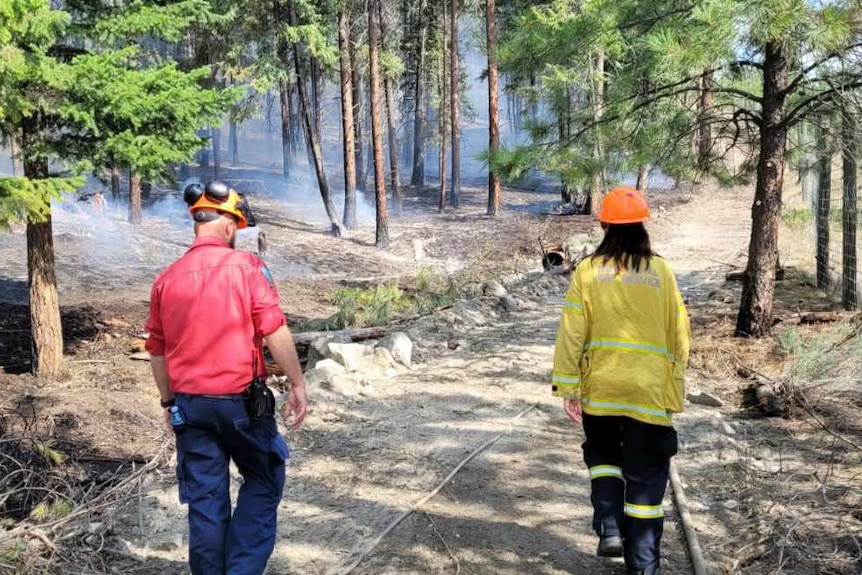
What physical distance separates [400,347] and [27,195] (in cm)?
395

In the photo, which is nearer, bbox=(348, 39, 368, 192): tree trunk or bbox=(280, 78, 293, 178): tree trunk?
bbox=(348, 39, 368, 192): tree trunk

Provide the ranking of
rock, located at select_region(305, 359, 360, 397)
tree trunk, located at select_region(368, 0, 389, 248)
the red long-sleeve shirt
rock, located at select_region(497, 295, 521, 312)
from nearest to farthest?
the red long-sleeve shirt, rock, located at select_region(305, 359, 360, 397), rock, located at select_region(497, 295, 521, 312), tree trunk, located at select_region(368, 0, 389, 248)

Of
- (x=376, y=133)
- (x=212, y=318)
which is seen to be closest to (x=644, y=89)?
(x=212, y=318)

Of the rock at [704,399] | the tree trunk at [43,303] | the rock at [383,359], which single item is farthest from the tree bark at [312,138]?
the rock at [704,399]

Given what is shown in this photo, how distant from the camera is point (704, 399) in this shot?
20.5 ft

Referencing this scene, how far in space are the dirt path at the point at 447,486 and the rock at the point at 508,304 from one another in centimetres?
258

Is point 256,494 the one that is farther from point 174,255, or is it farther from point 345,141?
point 345,141

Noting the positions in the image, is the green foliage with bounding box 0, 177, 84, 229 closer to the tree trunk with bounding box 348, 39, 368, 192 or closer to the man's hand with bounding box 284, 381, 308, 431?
the man's hand with bounding box 284, 381, 308, 431

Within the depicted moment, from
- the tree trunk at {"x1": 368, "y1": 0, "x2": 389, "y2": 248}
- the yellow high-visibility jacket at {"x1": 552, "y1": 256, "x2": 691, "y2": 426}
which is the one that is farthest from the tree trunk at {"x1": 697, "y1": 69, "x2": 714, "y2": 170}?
the tree trunk at {"x1": 368, "y1": 0, "x2": 389, "y2": 248}

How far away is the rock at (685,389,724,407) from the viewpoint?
20.4ft

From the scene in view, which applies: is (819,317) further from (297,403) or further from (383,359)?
(297,403)

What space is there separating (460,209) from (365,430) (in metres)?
24.5

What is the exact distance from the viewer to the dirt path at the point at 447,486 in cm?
390

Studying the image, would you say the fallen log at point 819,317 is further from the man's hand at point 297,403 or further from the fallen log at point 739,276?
the man's hand at point 297,403
